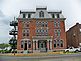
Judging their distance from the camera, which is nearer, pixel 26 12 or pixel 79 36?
pixel 26 12

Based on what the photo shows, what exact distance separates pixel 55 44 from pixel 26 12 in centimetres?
1064

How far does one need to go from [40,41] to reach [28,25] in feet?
15.8

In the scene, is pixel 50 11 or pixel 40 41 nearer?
pixel 40 41

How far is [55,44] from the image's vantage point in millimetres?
38562

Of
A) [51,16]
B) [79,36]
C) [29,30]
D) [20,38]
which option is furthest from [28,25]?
[79,36]

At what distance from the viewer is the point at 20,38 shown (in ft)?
127

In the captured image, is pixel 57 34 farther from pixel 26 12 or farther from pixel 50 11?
pixel 26 12

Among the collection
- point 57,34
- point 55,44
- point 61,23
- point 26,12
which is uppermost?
point 26,12

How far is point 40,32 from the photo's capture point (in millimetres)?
38750

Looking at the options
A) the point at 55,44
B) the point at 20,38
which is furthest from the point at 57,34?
the point at 20,38

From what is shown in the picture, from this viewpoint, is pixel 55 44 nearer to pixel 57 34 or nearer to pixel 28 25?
pixel 57 34

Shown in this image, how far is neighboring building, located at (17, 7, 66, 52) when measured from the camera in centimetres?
3791

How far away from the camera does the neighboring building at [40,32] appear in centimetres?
3791

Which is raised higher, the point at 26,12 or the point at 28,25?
the point at 26,12
